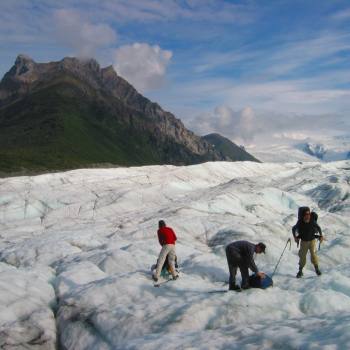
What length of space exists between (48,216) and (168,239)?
48.9 metres

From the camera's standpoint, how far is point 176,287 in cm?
2042

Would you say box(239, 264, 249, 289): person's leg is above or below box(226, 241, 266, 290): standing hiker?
below

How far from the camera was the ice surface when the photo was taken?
15125 millimetres

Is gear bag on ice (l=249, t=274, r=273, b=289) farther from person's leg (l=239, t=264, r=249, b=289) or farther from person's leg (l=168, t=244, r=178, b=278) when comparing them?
person's leg (l=168, t=244, r=178, b=278)

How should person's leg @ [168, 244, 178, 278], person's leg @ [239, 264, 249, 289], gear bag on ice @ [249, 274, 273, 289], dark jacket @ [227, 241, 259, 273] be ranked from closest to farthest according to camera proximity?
dark jacket @ [227, 241, 259, 273]
person's leg @ [239, 264, 249, 289]
gear bag on ice @ [249, 274, 273, 289]
person's leg @ [168, 244, 178, 278]

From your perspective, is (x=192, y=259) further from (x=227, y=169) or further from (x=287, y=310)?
(x=227, y=169)

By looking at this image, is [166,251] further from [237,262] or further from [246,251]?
[246,251]

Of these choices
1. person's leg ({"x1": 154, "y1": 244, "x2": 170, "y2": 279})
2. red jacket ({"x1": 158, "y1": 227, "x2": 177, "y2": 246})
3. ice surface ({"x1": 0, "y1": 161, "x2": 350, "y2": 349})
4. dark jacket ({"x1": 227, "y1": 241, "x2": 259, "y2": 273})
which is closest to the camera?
ice surface ({"x1": 0, "y1": 161, "x2": 350, "y2": 349})

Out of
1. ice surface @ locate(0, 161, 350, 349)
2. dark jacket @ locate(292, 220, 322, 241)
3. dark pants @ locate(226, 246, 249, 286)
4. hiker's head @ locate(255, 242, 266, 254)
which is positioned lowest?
ice surface @ locate(0, 161, 350, 349)

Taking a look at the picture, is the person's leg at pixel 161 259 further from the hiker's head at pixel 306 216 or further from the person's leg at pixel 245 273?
the hiker's head at pixel 306 216

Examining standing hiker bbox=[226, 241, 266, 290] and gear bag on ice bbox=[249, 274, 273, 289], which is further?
gear bag on ice bbox=[249, 274, 273, 289]

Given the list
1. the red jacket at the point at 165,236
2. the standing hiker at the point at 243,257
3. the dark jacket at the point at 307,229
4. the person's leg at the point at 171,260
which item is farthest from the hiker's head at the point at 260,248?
the red jacket at the point at 165,236

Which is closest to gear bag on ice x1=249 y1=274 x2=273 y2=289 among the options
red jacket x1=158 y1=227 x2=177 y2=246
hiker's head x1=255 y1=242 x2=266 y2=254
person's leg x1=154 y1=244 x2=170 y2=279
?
hiker's head x1=255 y1=242 x2=266 y2=254

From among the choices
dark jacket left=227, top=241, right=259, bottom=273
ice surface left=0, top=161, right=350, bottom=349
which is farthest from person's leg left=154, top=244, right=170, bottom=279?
dark jacket left=227, top=241, right=259, bottom=273
